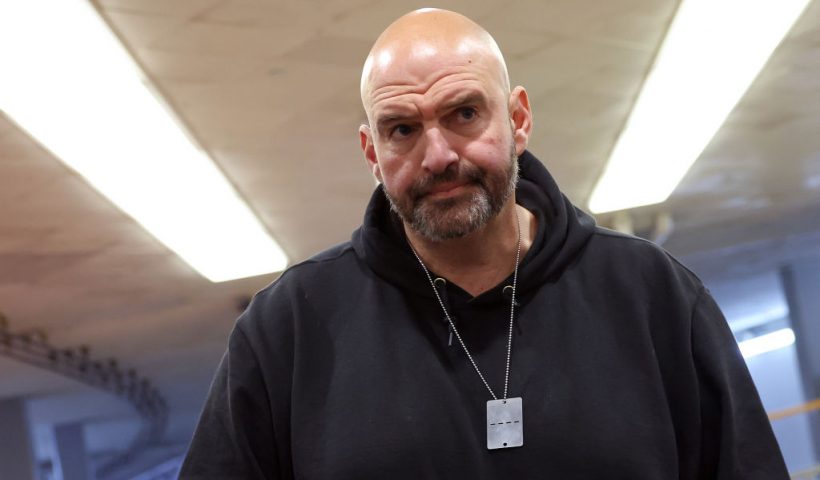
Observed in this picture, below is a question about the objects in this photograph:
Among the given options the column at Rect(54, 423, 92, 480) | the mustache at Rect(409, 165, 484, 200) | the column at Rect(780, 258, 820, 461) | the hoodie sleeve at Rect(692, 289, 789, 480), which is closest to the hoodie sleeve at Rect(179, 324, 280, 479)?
the mustache at Rect(409, 165, 484, 200)

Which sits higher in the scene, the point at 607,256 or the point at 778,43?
the point at 778,43

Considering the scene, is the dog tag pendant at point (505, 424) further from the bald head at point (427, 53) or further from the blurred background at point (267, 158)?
the blurred background at point (267, 158)

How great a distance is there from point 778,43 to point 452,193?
4183mm

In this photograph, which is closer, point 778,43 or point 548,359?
point 548,359

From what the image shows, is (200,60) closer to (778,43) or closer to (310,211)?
(778,43)

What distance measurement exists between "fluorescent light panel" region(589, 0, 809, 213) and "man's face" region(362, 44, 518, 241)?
10.4 ft

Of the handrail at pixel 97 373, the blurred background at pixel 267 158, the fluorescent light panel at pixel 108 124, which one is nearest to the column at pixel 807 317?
the blurred background at pixel 267 158

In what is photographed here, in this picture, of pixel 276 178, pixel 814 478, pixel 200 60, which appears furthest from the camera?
pixel 814 478

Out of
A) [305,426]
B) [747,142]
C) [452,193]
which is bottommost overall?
[305,426]

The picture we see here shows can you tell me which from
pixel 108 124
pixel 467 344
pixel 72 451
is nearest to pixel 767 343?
pixel 72 451

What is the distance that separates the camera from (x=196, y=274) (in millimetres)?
9312

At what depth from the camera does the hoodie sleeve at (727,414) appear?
5.85 ft

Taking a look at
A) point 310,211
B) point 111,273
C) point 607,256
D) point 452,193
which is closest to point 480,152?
point 452,193

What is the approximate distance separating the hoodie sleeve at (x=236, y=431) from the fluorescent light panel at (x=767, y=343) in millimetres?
20929
